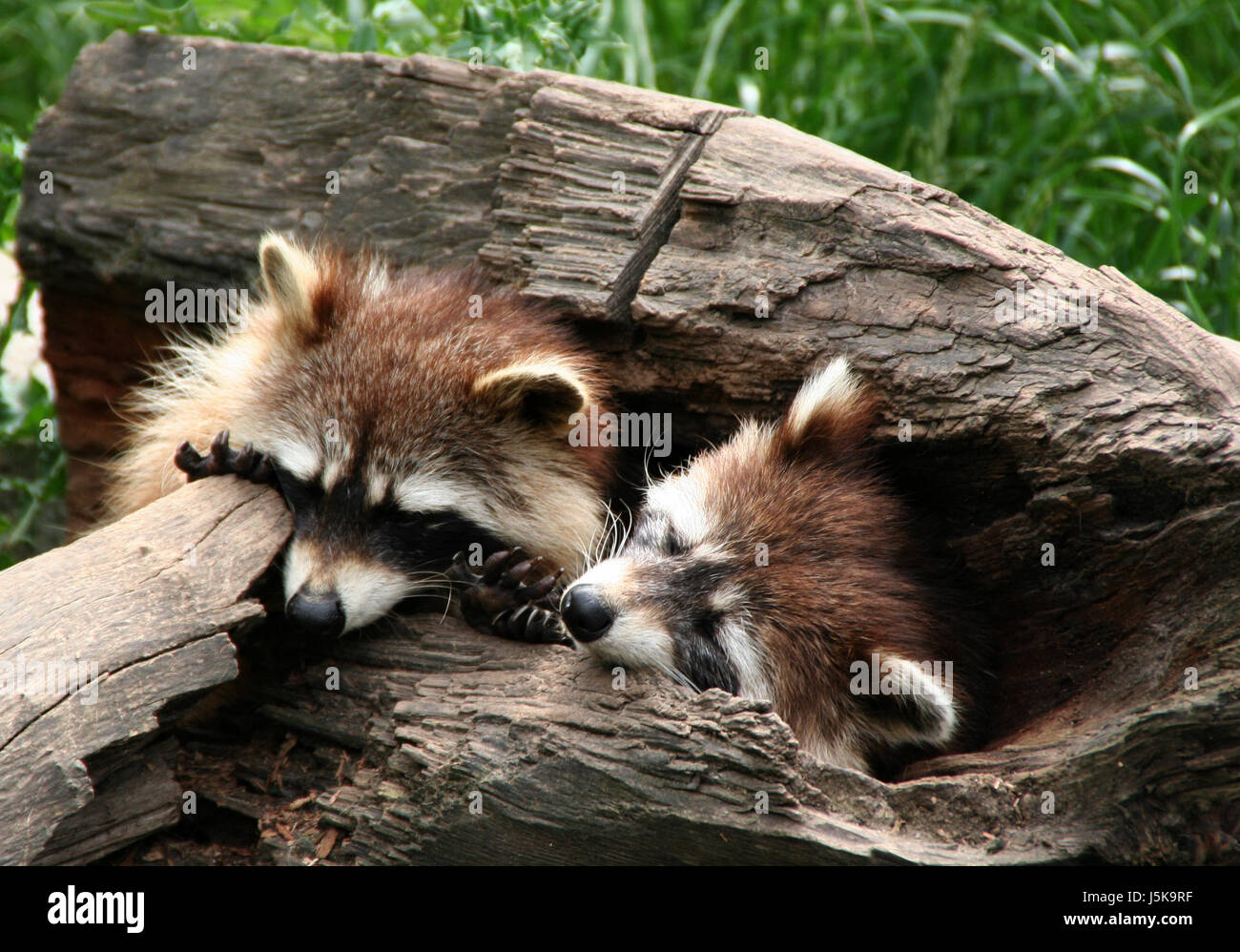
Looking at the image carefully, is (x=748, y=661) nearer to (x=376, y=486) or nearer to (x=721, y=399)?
(x=721, y=399)

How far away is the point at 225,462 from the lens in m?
4.28

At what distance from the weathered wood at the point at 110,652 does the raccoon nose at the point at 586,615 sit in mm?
1057

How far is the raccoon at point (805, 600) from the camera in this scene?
3.70 metres

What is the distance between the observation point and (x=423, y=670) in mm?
4008

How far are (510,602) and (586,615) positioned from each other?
520mm

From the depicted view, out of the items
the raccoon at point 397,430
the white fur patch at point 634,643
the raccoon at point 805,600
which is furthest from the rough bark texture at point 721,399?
the raccoon at point 397,430

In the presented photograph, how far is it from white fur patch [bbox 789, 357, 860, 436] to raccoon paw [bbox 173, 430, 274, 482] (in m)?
2.00

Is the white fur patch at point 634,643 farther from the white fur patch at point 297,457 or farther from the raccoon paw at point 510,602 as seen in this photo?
the white fur patch at point 297,457

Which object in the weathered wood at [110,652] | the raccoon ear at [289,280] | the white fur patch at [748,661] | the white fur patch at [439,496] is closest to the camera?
the weathered wood at [110,652]

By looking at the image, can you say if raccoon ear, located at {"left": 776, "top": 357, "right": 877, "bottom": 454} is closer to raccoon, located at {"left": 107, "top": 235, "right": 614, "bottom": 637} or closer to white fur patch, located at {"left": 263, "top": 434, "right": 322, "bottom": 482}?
raccoon, located at {"left": 107, "top": 235, "right": 614, "bottom": 637}

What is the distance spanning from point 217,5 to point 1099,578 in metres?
5.85

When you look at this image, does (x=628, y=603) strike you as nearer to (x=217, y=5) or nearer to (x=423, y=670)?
(x=423, y=670)

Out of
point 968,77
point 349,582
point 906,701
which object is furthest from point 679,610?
point 968,77
